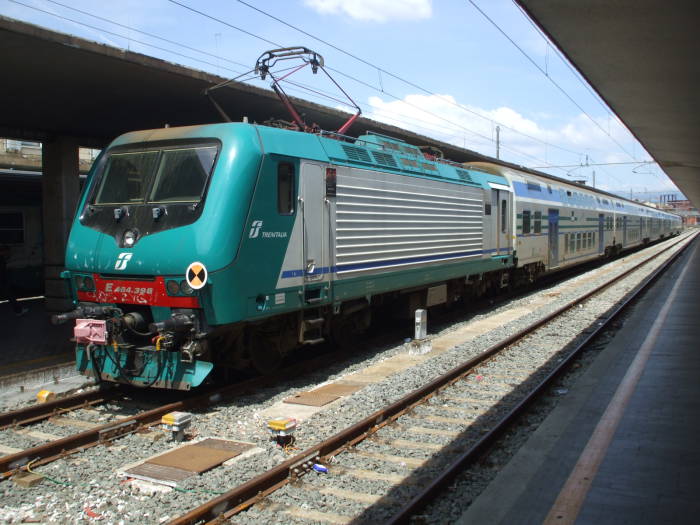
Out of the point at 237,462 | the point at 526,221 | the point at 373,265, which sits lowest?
the point at 237,462

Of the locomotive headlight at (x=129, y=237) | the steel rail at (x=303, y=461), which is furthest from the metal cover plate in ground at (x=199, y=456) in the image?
the locomotive headlight at (x=129, y=237)

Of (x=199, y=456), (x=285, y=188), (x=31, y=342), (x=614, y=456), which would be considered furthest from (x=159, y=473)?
(x=31, y=342)

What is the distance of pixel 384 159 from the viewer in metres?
9.97

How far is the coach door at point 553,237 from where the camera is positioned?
19.6 metres

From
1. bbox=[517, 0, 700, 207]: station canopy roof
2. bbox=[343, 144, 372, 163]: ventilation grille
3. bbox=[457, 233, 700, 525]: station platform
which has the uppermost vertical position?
bbox=[517, 0, 700, 207]: station canopy roof

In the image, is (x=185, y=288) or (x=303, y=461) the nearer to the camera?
(x=303, y=461)

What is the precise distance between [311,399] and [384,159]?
4.24 metres

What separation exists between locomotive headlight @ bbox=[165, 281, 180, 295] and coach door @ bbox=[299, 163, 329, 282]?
1.74 m

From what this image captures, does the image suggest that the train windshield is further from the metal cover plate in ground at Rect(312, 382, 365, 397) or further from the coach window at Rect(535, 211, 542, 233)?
the coach window at Rect(535, 211, 542, 233)

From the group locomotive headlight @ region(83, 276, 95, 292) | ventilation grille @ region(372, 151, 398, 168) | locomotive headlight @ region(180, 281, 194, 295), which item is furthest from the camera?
ventilation grille @ region(372, 151, 398, 168)

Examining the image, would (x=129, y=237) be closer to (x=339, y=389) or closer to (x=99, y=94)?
(x=339, y=389)

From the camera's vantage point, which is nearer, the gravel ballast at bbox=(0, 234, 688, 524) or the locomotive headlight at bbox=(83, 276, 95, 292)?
the gravel ballast at bbox=(0, 234, 688, 524)

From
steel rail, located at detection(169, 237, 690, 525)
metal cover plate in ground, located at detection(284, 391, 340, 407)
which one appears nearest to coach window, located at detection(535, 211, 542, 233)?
steel rail, located at detection(169, 237, 690, 525)

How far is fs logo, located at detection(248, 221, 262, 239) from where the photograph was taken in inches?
277
